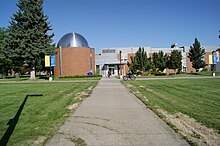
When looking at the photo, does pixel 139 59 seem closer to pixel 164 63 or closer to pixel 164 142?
pixel 164 63

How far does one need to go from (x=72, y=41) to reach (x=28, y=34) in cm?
1617

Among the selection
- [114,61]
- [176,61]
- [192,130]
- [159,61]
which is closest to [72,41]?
[114,61]

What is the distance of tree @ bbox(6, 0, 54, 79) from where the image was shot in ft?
114

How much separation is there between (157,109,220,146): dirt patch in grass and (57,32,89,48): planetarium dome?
45.7 m

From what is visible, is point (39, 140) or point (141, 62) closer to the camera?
point (39, 140)

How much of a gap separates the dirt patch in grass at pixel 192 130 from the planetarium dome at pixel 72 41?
45.7 m

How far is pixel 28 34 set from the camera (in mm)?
34969

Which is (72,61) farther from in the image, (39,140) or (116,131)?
(39,140)

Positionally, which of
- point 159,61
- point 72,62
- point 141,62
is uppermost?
point 159,61

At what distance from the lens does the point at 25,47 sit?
1369 inches

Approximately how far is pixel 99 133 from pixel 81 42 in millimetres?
47908

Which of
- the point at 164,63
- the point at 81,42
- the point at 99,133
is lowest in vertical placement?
the point at 99,133

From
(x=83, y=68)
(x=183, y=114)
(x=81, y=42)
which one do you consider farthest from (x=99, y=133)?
(x=81, y=42)

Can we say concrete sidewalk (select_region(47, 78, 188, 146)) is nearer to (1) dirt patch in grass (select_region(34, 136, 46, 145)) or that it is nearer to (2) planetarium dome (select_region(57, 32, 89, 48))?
(1) dirt patch in grass (select_region(34, 136, 46, 145))
